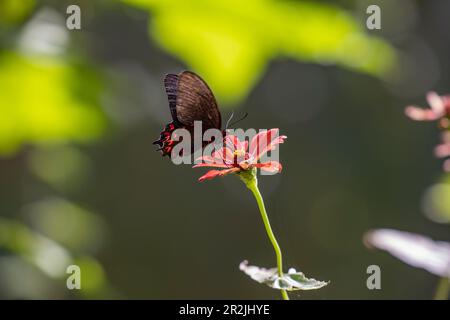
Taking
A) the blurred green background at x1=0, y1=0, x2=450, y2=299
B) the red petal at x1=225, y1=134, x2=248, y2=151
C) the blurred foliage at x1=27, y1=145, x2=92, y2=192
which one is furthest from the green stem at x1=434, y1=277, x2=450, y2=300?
the blurred green background at x1=0, y1=0, x2=450, y2=299

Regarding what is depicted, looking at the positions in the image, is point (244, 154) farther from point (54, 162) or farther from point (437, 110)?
point (54, 162)

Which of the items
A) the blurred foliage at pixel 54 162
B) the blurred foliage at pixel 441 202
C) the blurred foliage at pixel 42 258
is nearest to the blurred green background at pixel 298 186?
the blurred foliage at pixel 54 162

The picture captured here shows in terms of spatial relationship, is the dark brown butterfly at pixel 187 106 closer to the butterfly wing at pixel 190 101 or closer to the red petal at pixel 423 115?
the butterfly wing at pixel 190 101

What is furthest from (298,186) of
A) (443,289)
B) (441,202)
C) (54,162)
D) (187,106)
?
(443,289)

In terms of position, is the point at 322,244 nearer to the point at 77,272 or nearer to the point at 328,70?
the point at 328,70

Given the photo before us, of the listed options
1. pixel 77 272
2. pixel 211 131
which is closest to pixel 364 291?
pixel 77 272

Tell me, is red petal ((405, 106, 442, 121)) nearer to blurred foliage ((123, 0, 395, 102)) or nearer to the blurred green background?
blurred foliage ((123, 0, 395, 102))
